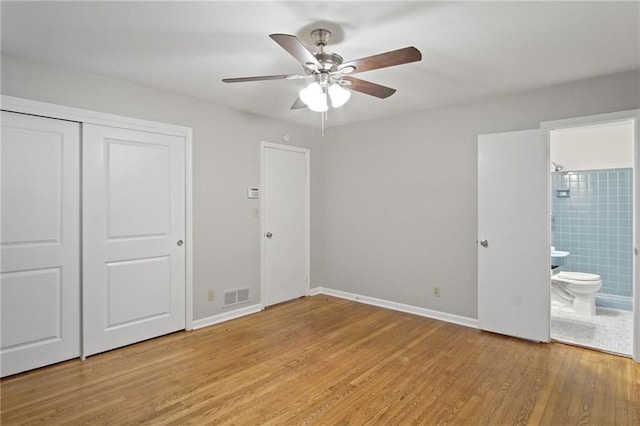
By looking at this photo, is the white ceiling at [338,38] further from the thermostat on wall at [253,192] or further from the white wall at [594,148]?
the white wall at [594,148]

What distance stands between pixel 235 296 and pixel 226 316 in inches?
9.6

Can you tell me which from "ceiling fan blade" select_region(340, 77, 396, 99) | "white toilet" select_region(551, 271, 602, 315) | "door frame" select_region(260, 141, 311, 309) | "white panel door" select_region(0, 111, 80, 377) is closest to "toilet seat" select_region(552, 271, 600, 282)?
"white toilet" select_region(551, 271, 602, 315)

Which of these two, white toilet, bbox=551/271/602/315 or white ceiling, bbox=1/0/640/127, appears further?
white toilet, bbox=551/271/602/315

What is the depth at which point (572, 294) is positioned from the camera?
14.8ft

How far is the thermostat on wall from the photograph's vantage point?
4254mm

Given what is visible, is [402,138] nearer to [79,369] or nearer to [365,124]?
[365,124]

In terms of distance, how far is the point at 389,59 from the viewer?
2.01m

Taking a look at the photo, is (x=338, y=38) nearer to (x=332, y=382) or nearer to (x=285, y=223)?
(x=332, y=382)

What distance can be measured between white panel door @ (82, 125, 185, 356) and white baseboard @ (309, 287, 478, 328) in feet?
7.18

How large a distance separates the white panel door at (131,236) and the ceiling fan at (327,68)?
61.7 inches

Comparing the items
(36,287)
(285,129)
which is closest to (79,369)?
(36,287)

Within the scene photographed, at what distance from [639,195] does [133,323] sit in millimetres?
4584

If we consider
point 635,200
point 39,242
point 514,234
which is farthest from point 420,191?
point 39,242

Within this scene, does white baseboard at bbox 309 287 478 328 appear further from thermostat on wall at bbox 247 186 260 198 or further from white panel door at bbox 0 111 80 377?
white panel door at bbox 0 111 80 377
